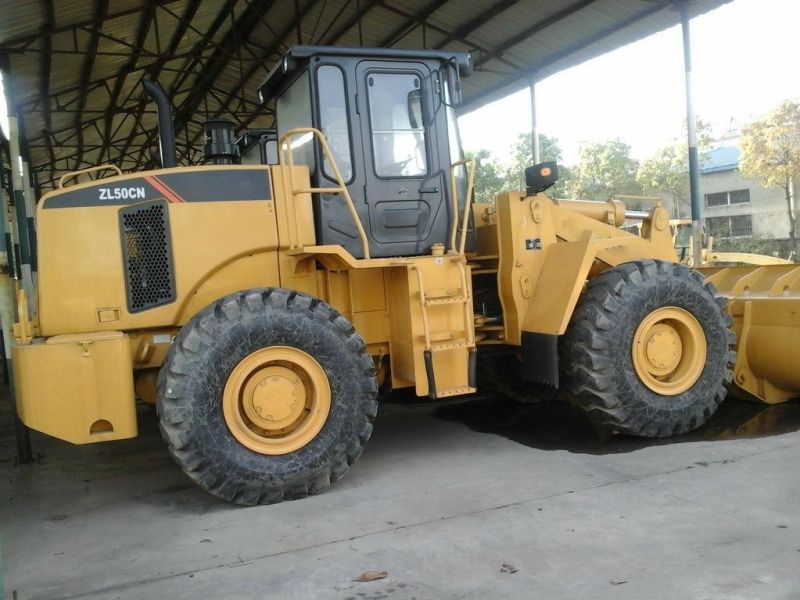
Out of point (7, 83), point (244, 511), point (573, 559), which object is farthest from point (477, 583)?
point (7, 83)

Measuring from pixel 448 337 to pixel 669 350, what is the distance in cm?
177

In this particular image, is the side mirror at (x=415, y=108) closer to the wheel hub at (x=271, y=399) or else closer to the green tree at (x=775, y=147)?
the wheel hub at (x=271, y=399)

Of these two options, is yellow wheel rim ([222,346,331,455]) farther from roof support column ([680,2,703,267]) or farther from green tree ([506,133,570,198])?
green tree ([506,133,570,198])

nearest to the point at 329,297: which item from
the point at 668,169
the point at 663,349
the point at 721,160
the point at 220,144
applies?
the point at 220,144

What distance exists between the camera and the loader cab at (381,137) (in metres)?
4.95

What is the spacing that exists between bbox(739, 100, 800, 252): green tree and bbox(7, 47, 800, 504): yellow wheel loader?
20.1m

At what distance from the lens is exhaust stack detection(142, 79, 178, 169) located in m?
5.31

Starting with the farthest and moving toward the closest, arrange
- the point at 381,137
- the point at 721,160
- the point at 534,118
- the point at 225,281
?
1. the point at 721,160
2. the point at 534,118
3. the point at 381,137
4. the point at 225,281

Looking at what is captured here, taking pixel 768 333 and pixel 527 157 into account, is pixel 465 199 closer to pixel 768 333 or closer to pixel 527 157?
pixel 768 333

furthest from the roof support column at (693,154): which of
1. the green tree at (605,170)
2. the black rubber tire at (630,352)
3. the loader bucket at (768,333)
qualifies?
the green tree at (605,170)

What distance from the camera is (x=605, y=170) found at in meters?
32.2

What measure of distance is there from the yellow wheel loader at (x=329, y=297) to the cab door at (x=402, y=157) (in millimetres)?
15

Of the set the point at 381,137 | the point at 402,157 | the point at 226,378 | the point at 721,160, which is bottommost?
the point at 226,378

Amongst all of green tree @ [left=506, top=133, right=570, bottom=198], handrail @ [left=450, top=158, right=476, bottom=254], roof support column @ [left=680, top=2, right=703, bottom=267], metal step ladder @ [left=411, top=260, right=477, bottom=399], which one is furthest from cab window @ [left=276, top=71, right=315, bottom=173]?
green tree @ [left=506, top=133, right=570, bottom=198]
